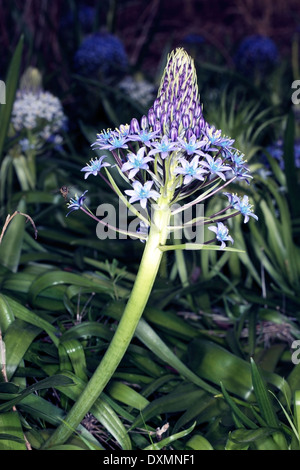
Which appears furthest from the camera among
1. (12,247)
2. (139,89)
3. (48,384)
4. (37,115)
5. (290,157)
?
(139,89)

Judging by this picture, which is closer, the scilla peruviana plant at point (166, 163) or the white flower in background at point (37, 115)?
the scilla peruviana plant at point (166, 163)

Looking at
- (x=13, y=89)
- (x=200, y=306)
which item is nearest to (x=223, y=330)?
(x=200, y=306)

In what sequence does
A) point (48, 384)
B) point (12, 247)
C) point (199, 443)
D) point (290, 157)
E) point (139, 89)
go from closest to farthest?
point (48, 384)
point (199, 443)
point (12, 247)
point (290, 157)
point (139, 89)

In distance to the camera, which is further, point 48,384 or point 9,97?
point 9,97

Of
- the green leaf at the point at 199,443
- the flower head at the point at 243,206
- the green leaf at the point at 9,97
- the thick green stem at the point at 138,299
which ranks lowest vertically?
the green leaf at the point at 199,443

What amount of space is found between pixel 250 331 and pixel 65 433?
0.56 metres

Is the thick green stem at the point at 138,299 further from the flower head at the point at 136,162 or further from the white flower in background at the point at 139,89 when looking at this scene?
the white flower in background at the point at 139,89

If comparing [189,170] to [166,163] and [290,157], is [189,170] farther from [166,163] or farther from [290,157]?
[290,157]

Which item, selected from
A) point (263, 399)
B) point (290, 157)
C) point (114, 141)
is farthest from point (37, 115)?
point (263, 399)

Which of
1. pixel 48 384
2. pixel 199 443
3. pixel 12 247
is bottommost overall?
pixel 199 443

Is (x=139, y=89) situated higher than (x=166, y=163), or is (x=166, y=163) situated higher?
(x=139, y=89)

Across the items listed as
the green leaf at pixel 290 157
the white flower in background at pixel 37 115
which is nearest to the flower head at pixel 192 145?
the green leaf at pixel 290 157

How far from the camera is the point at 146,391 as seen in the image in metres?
1.13
